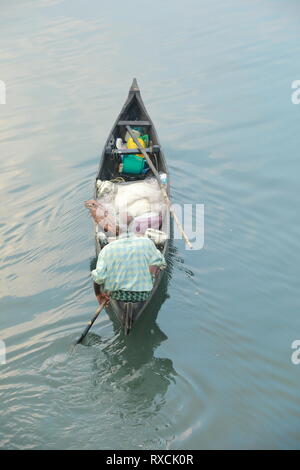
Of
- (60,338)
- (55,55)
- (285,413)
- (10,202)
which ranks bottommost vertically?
(285,413)

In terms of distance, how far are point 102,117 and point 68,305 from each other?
20.8ft

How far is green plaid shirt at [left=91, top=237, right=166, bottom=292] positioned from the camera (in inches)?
246

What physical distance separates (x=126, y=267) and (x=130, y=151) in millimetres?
3616

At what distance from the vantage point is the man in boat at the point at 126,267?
6.25 m

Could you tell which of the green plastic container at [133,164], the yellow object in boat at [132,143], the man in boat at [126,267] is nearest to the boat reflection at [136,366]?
the man in boat at [126,267]

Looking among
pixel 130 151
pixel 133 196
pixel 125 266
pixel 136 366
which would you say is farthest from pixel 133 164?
pixel 136 366

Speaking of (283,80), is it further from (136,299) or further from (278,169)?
(136,299)

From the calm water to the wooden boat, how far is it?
1.33ft

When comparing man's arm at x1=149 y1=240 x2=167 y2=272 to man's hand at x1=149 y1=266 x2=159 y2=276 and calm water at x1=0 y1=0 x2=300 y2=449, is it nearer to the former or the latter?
man's hand at x1=149 y1=266 x2=159 y2=276

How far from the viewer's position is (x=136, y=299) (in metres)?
6.50

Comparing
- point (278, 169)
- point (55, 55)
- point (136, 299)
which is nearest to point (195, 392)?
point (136, 299)

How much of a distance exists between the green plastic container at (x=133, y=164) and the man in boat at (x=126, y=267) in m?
3.01

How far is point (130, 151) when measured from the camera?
9383mm

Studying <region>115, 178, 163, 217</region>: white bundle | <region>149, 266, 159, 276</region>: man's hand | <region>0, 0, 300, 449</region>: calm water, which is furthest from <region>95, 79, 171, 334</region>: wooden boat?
<region>0, 0, 300, 449</region>: calm water
